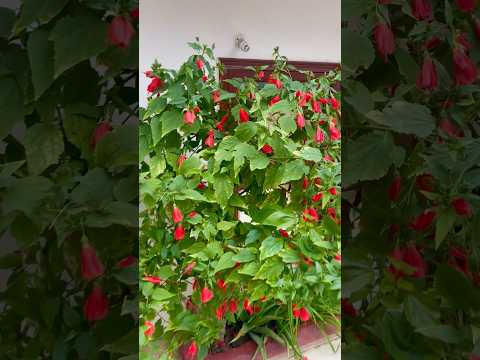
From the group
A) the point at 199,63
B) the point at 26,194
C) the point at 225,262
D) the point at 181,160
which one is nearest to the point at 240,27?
the point at 199,63

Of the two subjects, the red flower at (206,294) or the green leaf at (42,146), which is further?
the red flower at (206,294)

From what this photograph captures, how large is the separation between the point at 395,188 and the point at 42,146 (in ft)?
0.67

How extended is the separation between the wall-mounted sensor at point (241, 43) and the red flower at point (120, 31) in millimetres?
1870

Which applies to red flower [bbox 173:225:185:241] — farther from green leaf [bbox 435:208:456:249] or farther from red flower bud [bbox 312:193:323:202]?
green leaf [bbox 435:208:456:249]

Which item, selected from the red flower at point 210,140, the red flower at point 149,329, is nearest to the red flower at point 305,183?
the red flower at point 210,140

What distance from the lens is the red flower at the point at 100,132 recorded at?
249 mm

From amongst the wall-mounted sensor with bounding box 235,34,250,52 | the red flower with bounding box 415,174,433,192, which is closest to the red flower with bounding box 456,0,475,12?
the red flower with bounding box 415,174,433,192

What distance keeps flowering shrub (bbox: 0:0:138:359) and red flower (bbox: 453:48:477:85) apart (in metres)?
0.20

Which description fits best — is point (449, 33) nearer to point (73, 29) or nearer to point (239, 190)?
point (73, 29)

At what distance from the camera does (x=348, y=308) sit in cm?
31

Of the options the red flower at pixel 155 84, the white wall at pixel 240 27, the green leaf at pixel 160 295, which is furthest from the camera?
the white wall at pixel 240 27

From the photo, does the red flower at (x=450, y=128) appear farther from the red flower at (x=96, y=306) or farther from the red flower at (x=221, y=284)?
the red flower at (x=221, y=284)

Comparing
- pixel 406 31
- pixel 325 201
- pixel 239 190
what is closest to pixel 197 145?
pixel 239 190

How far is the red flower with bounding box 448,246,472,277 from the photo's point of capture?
318 millimetres
